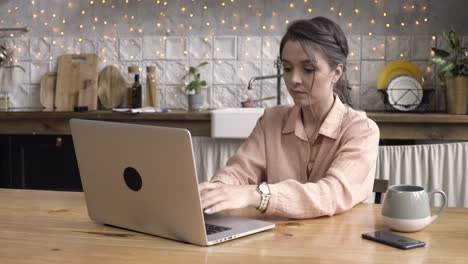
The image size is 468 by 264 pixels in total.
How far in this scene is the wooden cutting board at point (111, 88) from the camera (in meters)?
4.19

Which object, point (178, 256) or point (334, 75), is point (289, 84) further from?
point (178, 256)

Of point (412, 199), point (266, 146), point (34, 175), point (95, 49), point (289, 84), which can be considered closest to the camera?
point (412, 199)

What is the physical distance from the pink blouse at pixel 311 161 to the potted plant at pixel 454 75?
1.70 m

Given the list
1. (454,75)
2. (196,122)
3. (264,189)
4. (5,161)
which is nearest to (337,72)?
(264,189)

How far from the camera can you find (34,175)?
3906mm

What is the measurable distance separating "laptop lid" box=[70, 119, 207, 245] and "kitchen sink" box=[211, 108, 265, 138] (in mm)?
1982

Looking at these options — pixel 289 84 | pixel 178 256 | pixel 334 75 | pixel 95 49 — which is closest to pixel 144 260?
pixel 178 256

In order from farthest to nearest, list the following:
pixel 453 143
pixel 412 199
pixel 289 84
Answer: pixel 453 143
pixel 289 84
pixel 412 199

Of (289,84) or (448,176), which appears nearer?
(289,84)

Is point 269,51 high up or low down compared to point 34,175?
up

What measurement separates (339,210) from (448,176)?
6.02ft

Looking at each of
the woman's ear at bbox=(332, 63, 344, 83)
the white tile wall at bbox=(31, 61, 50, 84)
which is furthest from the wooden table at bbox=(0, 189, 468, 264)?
the white tile wall at bbox=(31, 61, 50, 84)

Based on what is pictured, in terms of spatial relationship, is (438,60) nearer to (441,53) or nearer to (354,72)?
(441,53)

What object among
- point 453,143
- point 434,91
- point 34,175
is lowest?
point 34,175
